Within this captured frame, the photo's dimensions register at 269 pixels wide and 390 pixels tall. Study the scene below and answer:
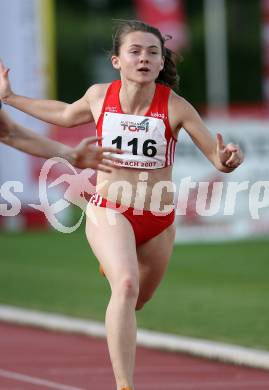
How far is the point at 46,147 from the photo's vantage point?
6809 millimetres

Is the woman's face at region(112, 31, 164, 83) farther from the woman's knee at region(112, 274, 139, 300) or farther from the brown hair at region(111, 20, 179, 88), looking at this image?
the woman's knee at region(112, 274, 139, 300)

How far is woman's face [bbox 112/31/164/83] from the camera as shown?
26.7 feet

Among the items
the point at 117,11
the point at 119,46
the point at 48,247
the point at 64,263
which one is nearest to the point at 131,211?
the point at 119,46

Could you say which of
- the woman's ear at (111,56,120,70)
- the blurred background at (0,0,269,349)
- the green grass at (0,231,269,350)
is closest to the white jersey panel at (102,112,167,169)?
the woman's ear at (111,56,120,70)

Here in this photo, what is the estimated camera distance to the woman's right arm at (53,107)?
840cm

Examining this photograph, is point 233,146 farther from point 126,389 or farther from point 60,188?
point 60,188

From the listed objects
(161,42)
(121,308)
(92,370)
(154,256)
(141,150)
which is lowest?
(92,370)

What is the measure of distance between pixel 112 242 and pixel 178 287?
25.3ft

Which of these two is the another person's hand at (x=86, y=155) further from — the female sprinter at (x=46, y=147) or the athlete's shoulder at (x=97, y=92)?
the athlete's shoulder at (x=97, y=92)

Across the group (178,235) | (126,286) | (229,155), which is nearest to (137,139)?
(229,155)

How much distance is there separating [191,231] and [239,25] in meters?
37.3

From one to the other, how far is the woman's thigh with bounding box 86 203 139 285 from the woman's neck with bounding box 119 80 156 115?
63cm

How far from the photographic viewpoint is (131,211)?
26.9 ft

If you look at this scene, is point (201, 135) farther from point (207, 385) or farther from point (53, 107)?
point (207, 385)
